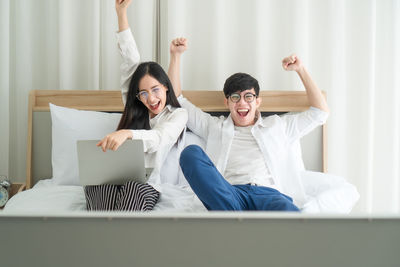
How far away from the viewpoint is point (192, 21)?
218cm

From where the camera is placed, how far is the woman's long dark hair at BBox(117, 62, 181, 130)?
5.68 feet

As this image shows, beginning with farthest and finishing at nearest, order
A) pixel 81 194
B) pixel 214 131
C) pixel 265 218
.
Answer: pixel 214 131 → pixel 81 194 → pixel 265 218

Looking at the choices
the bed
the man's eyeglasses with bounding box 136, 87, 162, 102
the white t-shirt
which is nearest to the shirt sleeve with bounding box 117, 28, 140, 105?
the man's eyeglasses with bounding box 136, 87, 162, 102

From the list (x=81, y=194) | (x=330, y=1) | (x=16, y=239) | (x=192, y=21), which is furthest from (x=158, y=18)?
(x=16, y=239)

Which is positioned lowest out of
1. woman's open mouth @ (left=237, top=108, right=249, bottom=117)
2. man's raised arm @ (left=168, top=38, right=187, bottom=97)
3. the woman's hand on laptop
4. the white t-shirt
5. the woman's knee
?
the white t-shirt

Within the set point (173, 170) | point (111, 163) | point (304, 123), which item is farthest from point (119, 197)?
point (304, 123)

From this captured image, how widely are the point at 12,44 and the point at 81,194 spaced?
1174mm

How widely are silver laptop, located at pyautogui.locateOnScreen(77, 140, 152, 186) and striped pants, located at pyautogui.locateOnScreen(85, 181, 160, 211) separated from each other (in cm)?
3

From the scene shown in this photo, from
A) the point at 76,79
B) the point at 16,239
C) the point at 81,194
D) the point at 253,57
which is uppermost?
the point at 253,57

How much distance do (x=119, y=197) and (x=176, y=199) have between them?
0.24m

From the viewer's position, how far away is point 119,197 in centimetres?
131

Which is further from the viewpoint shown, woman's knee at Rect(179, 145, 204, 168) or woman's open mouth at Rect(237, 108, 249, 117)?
woman's open mouth at Rect(237, 108, 249, 117)

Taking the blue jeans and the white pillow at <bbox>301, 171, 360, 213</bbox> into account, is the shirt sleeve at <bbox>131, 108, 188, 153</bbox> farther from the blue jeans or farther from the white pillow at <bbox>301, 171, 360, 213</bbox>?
the white pillow at <bbox>301, 171, 360, 213</bbox>

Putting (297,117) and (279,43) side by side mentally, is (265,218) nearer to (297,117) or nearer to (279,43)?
(297,117)
